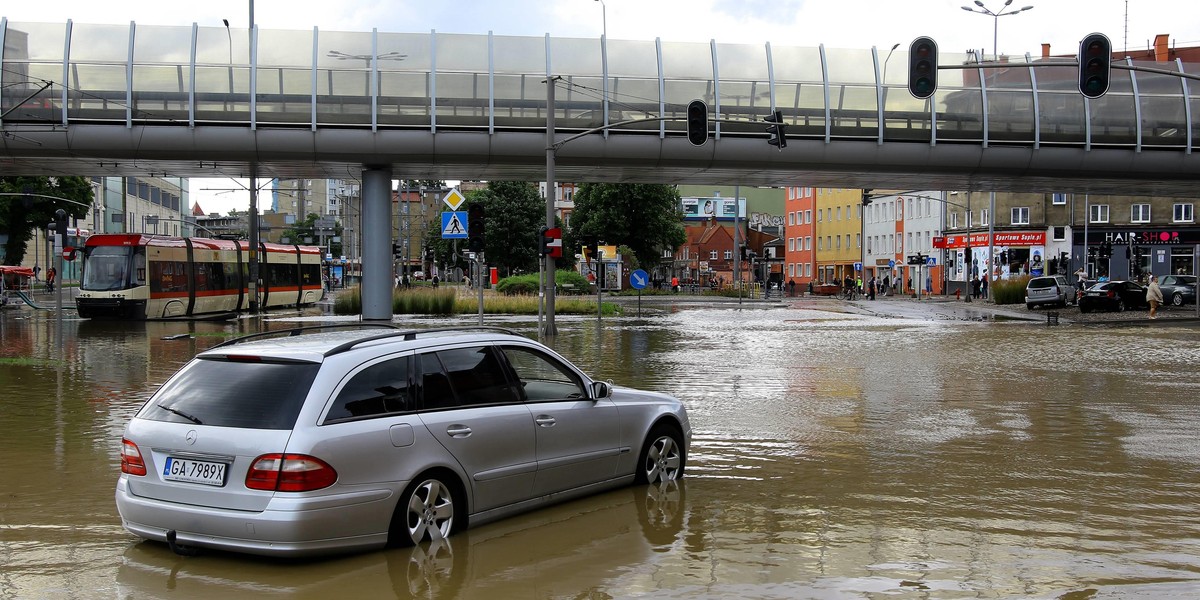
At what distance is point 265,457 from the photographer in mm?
5855

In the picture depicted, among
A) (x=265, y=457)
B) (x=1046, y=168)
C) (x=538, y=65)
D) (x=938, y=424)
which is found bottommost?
(x=938, y=424)

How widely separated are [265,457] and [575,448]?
7.92 ft

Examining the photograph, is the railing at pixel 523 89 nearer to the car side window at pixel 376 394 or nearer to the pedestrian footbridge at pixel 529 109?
the pedestrian footbridge at pixel 529 109

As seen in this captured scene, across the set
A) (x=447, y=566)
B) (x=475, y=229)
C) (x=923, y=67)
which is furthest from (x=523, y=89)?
(x=447, y=566)

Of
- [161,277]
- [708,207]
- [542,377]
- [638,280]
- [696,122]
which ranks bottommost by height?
[542,377]

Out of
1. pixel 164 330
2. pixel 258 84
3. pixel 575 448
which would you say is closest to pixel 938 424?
pixel 575 448

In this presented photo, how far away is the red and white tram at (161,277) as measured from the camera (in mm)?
35469

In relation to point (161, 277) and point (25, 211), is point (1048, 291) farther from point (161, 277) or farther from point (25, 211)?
point (25, 211)

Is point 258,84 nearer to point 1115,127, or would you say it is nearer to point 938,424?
point 938,424

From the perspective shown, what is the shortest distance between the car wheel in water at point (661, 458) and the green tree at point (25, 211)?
69.4m

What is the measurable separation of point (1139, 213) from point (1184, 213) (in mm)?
2744

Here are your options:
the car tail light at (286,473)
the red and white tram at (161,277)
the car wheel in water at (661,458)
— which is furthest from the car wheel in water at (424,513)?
the red and white tram at (161,277)

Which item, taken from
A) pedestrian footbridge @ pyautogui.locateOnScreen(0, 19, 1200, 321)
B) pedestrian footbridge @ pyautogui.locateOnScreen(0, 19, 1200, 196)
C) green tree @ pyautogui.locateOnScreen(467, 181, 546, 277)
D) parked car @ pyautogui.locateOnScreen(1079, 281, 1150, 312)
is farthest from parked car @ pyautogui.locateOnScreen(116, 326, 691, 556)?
green tree @ pyautogui.locateOnScreen(467, 181, 546, 277)

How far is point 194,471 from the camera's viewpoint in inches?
240
